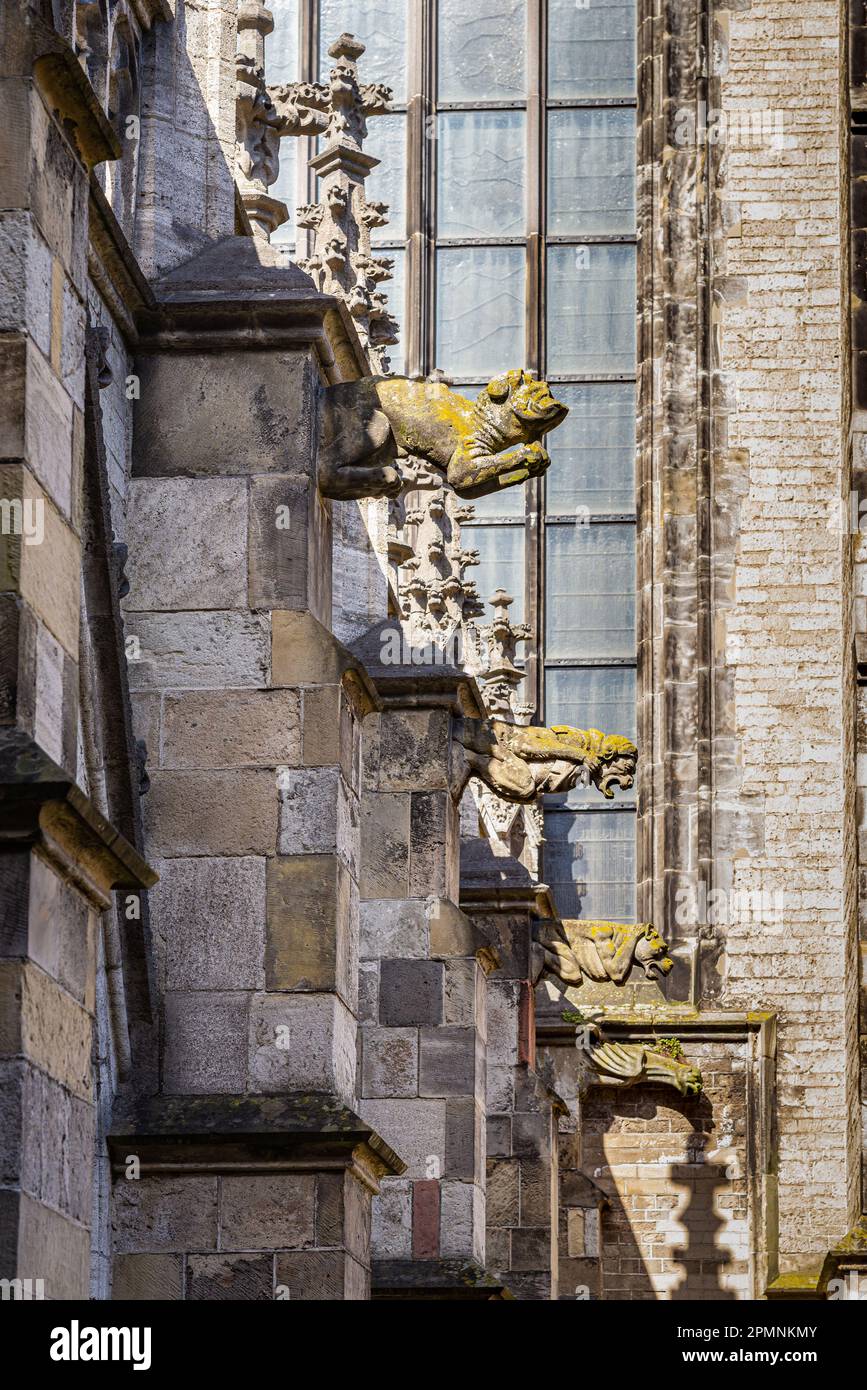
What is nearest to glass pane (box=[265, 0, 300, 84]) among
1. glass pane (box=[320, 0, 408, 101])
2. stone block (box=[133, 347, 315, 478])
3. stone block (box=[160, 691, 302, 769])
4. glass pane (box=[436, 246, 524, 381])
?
glass pane (box=[320, 0, 408, 101])

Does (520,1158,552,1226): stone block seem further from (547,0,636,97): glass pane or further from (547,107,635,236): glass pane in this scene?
(547,0,636,97): glass pane

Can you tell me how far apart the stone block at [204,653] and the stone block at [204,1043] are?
0.91m

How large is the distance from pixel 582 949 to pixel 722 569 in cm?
639

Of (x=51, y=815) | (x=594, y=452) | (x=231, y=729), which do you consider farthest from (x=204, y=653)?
(x=594, y=452)

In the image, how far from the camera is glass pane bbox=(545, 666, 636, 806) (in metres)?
22.0

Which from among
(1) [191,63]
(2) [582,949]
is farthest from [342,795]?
(2) [582,949]

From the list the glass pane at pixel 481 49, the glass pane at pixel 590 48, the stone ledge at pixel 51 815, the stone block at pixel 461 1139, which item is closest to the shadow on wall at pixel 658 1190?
the glass pane at pixel 590 48

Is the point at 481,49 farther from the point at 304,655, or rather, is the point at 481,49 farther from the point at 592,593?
the point at 304,655

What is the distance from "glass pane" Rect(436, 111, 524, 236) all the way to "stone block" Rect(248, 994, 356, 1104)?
1538 cm

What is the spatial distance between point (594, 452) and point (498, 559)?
1059mm

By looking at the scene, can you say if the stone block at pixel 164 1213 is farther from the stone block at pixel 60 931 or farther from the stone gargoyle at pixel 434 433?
the stone gargoyle at pixel 434 433

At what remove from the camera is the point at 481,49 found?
23.7m
